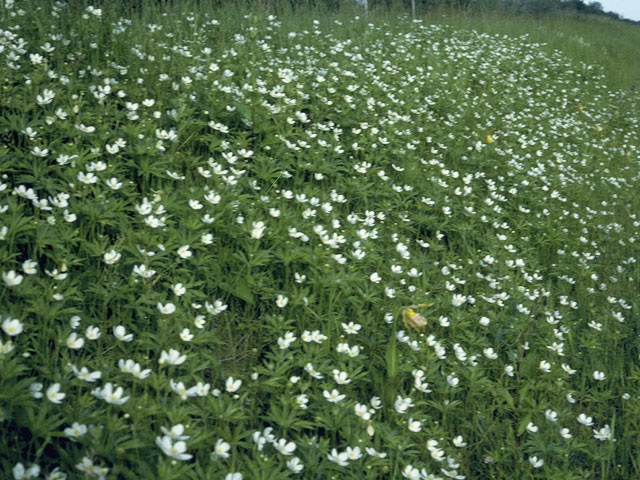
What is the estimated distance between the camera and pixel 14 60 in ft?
11.2

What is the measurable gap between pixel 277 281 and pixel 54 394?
4.17 feet

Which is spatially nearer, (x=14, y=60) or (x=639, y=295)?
(x=14, y=60)

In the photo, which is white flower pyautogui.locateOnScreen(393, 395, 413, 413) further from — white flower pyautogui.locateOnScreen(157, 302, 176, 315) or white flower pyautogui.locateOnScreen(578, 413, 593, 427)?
white flower pyautogui.locateOnScreen(157, 302, 176, 315)

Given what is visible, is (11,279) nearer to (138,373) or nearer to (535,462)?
(138,373)

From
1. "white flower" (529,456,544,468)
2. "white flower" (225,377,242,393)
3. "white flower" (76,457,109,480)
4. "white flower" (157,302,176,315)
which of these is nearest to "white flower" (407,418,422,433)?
"white flower" (529,456,544,468)

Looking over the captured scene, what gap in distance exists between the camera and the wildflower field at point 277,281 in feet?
6.52

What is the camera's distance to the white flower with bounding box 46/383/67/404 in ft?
5.83

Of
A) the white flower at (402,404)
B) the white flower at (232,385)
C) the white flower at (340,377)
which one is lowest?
the white flower at (402,404)

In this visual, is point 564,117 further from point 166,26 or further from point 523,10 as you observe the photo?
point 523,10

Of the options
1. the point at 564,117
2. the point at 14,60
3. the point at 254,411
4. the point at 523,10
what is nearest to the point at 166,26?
the point at 14,60

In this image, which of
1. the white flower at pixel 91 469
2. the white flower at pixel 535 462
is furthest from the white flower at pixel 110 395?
the white flower at pixel 535 462

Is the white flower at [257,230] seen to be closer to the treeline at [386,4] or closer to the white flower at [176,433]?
the white flower at [176,433]

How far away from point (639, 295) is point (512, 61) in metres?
5.78

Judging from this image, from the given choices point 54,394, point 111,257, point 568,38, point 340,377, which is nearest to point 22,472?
point 54,394
